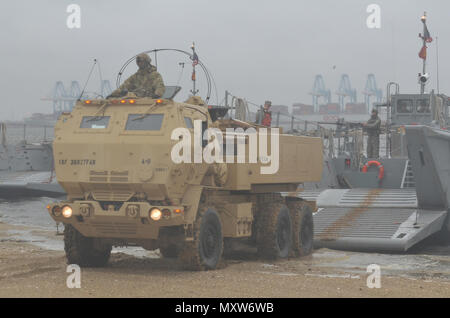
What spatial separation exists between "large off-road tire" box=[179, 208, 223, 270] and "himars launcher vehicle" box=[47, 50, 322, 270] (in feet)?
0.04

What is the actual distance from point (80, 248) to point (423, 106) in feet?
58.5

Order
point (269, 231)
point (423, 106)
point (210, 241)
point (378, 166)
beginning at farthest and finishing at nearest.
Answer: point (423, 106) → point (378, 166) → point (269, 231) → point (210, 241)

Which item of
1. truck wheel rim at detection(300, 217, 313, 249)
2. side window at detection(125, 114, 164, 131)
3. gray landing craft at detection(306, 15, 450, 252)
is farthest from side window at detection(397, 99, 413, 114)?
side window at detection(125, 114, 164, 131)

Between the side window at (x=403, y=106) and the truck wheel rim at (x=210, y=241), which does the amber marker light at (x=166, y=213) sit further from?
the side window at (x=403, y=106)

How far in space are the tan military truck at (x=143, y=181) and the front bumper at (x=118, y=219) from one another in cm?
1

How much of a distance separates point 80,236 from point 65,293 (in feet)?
8.62

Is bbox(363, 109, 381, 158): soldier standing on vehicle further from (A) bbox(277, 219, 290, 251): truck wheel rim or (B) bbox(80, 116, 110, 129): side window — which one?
(B) bbox(80, 116, 110, 129): side window

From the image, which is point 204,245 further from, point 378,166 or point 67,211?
point 378,166

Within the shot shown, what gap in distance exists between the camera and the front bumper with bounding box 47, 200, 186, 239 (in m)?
9.81

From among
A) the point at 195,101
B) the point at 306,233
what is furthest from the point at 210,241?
the point at 306,233

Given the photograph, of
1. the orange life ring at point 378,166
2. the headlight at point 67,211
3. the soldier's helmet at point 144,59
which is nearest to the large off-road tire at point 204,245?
the headlight at point 67,211

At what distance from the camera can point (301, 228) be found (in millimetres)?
13742
